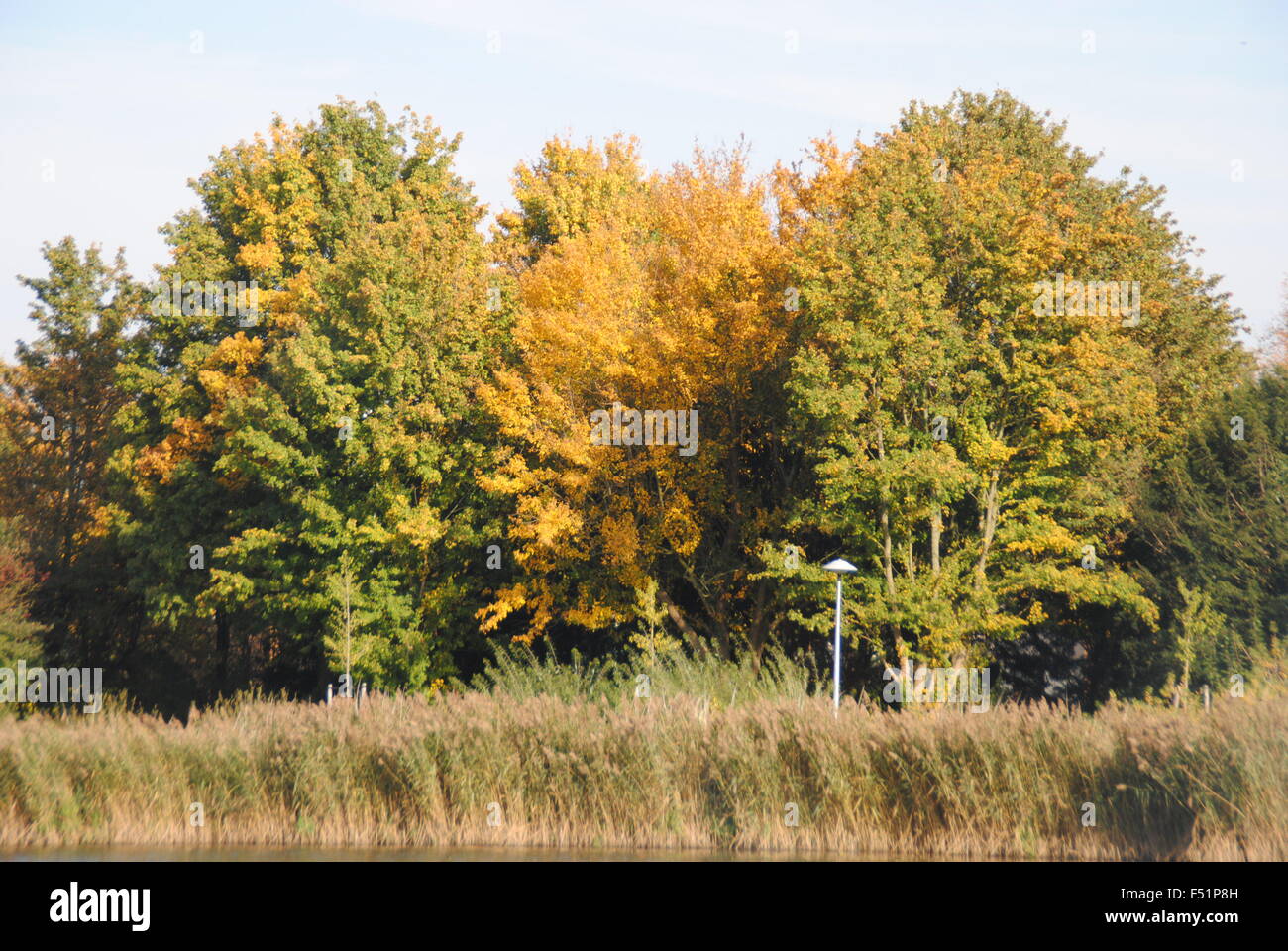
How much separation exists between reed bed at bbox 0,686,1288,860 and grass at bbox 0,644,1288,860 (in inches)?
1.0

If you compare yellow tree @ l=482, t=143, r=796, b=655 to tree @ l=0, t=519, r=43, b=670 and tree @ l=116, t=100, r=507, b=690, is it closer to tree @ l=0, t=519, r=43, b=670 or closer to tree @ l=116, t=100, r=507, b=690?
tree @ l=116, t=100, r=507, b=690

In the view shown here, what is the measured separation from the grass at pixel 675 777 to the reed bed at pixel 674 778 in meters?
0.03

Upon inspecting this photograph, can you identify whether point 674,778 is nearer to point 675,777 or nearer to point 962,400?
point 675,777

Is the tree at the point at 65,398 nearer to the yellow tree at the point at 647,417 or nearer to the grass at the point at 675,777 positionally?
the yellow tree at the point at 647,417

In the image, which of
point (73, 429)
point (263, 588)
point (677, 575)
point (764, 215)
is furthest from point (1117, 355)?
point (73, 429)

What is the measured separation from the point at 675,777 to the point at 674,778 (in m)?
0.03

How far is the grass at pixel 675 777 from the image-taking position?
15.2m

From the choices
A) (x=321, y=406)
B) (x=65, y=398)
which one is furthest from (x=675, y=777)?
(x=65, y=398)

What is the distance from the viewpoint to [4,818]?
18.3 meters

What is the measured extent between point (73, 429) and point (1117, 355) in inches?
1270

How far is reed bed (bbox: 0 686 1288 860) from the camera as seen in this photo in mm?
15219

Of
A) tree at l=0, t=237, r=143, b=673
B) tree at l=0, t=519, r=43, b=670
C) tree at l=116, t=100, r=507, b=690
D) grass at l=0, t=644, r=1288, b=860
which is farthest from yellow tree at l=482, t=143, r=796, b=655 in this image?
tree at l=0, t=237, r=143, b=673

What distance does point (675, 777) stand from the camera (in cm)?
1734

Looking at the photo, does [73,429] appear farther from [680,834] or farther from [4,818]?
[680,834]
